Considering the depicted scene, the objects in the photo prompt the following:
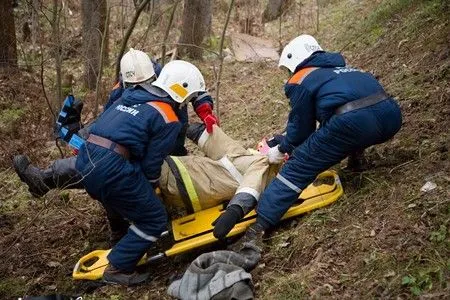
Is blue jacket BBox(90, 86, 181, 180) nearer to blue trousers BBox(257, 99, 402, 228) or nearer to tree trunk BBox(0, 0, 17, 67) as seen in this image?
blue trousers BBox(257, 99, 402, 228)

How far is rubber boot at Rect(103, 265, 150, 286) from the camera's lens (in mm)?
4422

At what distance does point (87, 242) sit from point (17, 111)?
4.45 m

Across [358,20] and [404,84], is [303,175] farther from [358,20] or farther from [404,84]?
[358,20]

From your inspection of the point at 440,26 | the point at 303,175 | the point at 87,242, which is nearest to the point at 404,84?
the point at 440,26

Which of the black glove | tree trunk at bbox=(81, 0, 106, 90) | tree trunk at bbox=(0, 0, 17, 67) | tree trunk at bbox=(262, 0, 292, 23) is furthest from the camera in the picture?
tree trunk at bbox=(262, 0, 292, 23)

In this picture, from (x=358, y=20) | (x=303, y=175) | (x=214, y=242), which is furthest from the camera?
(x=358, y=20)

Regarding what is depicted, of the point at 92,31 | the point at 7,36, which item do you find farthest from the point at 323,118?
the point at 7,36

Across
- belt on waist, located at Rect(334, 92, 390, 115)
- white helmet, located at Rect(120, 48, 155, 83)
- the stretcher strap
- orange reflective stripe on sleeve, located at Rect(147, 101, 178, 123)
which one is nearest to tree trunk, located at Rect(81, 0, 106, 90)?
white helmet, located at Rect(120, 48, 155, 83)

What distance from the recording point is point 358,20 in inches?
412

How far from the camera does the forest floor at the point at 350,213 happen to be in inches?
137

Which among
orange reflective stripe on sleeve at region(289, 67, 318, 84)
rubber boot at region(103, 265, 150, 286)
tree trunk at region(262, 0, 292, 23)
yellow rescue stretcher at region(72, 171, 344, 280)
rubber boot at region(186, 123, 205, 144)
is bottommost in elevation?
rubber boot at region(103, 265, 150, 286)

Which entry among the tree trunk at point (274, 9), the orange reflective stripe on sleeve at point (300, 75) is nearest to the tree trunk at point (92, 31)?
the orange reflective stripe on sleeve at point (300, 75)

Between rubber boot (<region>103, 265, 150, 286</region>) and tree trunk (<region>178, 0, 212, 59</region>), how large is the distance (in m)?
6.72

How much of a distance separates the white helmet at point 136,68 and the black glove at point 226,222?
6.61ft
